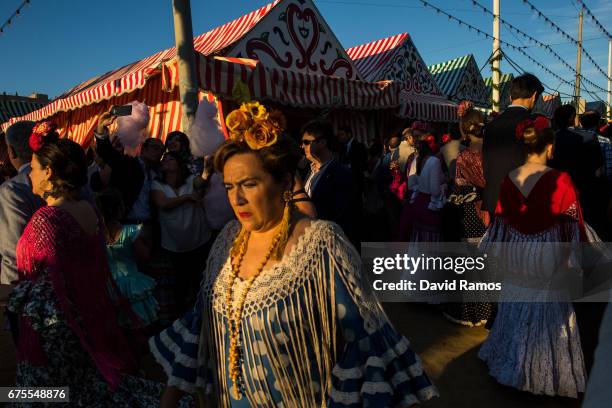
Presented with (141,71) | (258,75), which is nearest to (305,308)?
(258,75)

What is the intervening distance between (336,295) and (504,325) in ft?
8.66

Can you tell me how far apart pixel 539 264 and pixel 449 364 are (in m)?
1.19

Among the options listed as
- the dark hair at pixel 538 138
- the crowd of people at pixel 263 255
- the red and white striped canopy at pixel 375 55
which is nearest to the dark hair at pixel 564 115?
the crowd of people at pixel 263 255

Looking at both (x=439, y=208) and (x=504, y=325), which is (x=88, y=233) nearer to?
(x=504, y=325)

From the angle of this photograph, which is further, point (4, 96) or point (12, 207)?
point (4, 96)

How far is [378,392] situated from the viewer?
1.38 meters

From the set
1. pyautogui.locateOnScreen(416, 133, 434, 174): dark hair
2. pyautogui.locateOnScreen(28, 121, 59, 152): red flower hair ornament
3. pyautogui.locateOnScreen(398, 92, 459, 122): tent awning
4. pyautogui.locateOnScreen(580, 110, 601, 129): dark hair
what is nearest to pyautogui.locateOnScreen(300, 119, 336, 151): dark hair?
pyautogui.locateOnScreen(28, 121, 59, 152): red flower hair ornament

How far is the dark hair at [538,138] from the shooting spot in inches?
126

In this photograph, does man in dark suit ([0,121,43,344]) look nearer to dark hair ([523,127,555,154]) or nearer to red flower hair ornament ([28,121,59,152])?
red flower hair ornament ([28,121,59,152])

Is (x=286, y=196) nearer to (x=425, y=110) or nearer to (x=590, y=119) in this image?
(x=590, y=119)

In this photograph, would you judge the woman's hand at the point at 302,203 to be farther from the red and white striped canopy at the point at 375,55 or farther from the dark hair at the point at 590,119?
the red and white striped canopy at the point at 375,55

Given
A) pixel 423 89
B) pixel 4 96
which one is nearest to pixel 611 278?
pixel 423 89

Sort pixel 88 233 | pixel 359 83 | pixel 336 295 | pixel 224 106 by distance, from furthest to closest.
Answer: pixel 359 83 < pixel 224 106 < pixel 88 233 < pixel 336 295

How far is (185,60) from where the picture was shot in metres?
4.76
